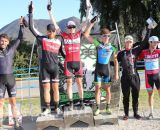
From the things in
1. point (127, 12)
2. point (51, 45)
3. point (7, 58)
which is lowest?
point (7, 58)

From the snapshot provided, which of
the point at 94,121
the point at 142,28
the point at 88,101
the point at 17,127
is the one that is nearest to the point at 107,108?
the point at 94,121

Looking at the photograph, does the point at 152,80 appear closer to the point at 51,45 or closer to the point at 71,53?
the point at 71,53

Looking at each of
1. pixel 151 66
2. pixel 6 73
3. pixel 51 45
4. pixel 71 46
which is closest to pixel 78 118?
pixel 71 46

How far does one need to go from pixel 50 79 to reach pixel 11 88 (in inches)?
34.8

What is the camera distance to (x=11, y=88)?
28.1ft

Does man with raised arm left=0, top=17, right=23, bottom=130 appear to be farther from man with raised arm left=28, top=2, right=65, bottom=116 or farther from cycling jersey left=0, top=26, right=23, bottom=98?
man with raised arm left=28, top=2, right=65, bottom=116

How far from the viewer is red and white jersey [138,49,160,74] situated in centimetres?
904

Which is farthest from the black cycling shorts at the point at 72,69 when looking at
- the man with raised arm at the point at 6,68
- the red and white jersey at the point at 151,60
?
the red and white jersey at the point at 151,60

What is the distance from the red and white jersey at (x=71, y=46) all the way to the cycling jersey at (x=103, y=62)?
45 centimetres

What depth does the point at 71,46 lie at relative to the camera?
28.7 feet

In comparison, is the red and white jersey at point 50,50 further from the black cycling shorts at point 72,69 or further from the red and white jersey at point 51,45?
the black cycling shorts at point 72,69

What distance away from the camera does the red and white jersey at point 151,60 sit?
356 inches

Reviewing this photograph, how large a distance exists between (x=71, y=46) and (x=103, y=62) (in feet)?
2.67

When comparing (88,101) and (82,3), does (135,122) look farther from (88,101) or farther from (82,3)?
(82,3)
